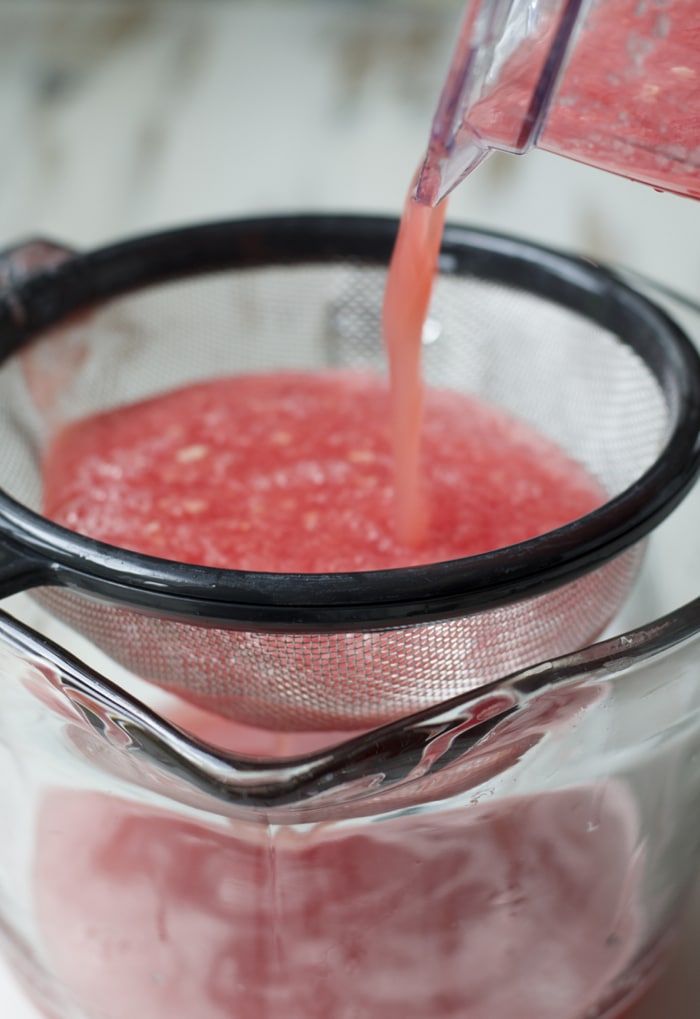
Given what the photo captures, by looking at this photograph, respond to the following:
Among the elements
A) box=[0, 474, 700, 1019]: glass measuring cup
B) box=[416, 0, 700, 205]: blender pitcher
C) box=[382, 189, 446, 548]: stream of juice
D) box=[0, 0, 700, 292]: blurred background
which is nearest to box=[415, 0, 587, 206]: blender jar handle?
box=[416, 0, 700, 205]: blender pitcher

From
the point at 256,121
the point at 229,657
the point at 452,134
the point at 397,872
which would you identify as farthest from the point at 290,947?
the point at 256,121

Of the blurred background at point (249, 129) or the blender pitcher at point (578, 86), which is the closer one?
the blender pitcher at point (578, 86)

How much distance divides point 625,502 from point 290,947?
0.35m

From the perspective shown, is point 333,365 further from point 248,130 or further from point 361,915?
point 248,130

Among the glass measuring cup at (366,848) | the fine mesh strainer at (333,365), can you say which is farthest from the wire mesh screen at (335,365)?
the glass measuring cup at (366,848)

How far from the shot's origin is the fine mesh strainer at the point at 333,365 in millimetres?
708

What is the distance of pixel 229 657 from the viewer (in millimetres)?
800

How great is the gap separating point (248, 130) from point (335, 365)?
1016 millimetres

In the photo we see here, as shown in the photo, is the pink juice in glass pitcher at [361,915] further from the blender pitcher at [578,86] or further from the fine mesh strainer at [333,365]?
the blender pitcher at [578,86]

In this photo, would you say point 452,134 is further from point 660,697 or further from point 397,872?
point 397,872

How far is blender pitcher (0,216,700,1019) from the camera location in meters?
0.64

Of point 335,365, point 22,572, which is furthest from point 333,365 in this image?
point 22,572

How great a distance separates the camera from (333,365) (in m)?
1.24

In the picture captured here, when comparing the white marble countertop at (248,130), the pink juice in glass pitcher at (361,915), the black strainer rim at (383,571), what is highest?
the white marble countertop at (248,130)
